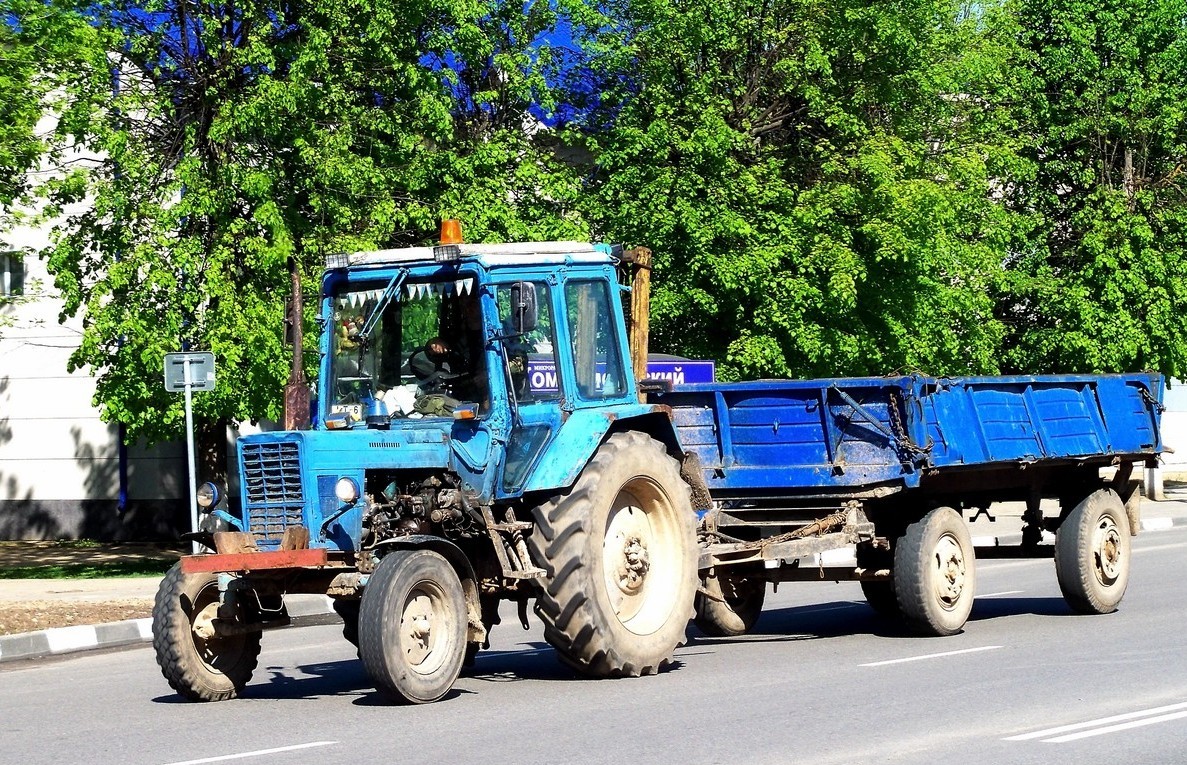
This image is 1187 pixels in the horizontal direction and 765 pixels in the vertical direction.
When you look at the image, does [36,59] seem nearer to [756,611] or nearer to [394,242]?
[394,242]

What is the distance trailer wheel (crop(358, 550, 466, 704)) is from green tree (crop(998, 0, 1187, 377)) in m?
22.3

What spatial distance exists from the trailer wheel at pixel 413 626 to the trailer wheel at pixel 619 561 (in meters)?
0.66

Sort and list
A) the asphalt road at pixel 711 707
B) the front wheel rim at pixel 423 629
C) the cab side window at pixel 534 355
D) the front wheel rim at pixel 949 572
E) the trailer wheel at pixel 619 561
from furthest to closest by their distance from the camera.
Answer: the front wheel rim at pixel 949 572, the cab side window at pixel 534 355, the trailer wheel at pixel 619 561, the front wheel rim at pixel 423 629, the asphalt road at pixel 711 707

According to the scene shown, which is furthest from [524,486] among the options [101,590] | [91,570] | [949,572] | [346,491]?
[91,570]

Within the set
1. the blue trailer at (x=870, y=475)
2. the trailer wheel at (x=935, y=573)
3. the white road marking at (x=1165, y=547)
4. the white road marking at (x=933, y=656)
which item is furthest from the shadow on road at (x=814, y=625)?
the white road marking at (x=1165, y=547)

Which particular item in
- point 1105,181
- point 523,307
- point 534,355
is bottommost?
point 534,355

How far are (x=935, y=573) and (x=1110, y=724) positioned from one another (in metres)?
4.05

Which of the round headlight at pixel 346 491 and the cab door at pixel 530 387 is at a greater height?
the cab door at pixel 530 387

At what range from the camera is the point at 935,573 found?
12594mm

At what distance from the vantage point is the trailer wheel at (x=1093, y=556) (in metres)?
14.1

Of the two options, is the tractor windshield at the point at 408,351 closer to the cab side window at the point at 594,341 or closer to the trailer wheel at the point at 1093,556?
the cab side window at the point at 594,341

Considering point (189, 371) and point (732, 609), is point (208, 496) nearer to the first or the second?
point (732, 609)

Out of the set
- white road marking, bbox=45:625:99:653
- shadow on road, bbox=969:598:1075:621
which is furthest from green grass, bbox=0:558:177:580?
shadow on road, bbox=969:598:1075:621

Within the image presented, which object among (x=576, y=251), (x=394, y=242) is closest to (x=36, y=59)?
(x=394, y=242)
